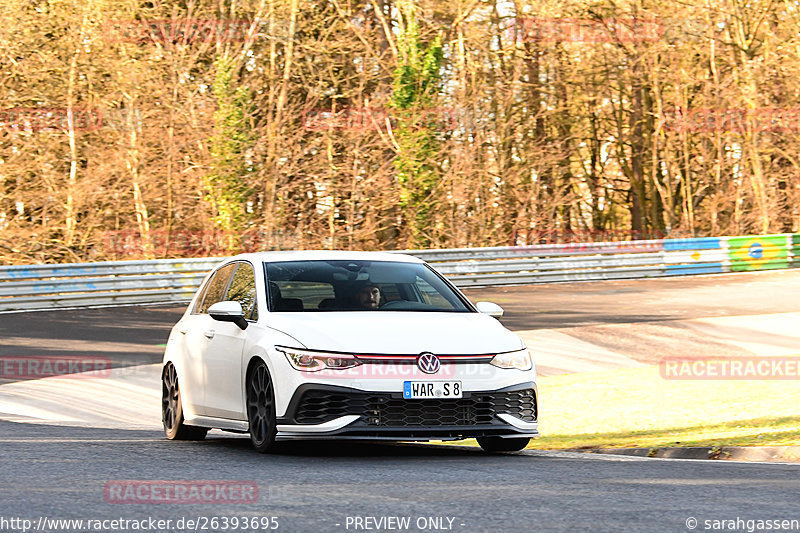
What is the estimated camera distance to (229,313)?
9602 millimetres

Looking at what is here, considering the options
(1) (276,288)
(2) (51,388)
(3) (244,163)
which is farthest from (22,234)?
(1) (276,288)

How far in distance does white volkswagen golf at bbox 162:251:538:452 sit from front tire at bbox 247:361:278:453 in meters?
0.01

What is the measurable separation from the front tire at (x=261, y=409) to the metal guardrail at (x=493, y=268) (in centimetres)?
1759

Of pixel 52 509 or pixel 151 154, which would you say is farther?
pixel 151 154

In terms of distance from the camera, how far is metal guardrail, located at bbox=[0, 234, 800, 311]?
26406 millimetres

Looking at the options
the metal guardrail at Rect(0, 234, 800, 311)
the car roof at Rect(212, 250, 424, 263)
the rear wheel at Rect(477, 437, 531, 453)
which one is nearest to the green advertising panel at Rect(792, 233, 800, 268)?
the metal guardrail at Rect(0, 234, 800, 311)

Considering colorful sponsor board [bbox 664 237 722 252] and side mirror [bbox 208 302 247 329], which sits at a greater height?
side mirror [bbox 208 302 247 329]

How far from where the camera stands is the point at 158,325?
23531mm

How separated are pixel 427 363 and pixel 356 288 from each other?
4.42 feet

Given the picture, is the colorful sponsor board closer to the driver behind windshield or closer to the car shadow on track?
the car shadow on track

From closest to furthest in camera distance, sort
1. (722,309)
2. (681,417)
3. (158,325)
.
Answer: (681,417) → (158,325) → (722,309)

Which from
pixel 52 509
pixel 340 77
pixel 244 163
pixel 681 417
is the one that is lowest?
pixel 681 417

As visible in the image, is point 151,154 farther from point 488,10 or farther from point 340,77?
point 488,10

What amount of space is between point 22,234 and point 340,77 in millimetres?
10936
